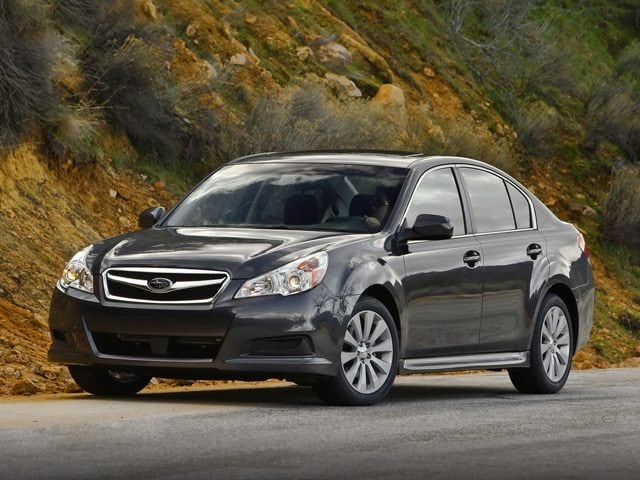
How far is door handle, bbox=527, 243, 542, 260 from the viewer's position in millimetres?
12547

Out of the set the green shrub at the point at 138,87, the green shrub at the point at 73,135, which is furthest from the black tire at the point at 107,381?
the green shrub at the point at 138,87

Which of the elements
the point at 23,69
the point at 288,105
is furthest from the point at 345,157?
the point at 288,105

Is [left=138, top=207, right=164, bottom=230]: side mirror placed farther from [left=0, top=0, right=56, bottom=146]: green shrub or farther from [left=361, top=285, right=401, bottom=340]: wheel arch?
[left=0, top=0, right=56, bottom=146]: green shrub

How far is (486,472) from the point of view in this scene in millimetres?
7668

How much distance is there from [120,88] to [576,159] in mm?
15312

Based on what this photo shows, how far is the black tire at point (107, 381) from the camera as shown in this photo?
1102 cm

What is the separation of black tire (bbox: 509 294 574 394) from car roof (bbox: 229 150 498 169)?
1.45 meters

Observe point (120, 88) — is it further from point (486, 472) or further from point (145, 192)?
point (486, 472)

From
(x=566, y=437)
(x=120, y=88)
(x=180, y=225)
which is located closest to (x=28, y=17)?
(x=120, y=88)

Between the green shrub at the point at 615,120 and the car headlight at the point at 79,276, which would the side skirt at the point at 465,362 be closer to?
the car headlight at the point at 79,276

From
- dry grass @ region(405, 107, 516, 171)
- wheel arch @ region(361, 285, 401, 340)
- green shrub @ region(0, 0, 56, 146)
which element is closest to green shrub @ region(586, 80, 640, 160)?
dry grass @ region(405, 107, 516, 171)

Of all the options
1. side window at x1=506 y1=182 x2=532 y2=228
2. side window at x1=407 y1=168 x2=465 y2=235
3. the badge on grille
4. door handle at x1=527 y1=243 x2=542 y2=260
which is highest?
Result: side window at x1=407 y1=168 x2=465 y2=235

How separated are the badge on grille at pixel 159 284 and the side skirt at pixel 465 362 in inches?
73.2

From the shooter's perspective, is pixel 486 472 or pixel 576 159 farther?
pixel 576 159
